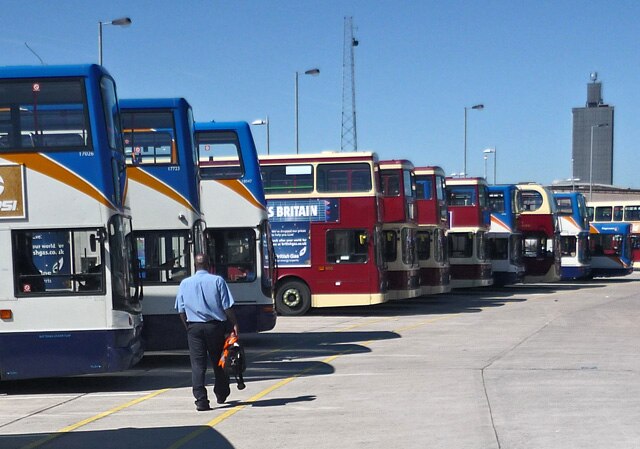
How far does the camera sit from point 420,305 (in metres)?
31.8

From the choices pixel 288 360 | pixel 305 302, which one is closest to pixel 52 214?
pixel 288 360

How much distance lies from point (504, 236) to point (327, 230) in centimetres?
1379

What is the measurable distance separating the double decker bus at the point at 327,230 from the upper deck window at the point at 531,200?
1620 centimetres

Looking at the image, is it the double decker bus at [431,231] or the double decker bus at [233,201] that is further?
the double decker bus at [431,231]

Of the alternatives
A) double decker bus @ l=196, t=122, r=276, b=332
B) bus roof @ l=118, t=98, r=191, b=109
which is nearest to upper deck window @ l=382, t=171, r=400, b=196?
double decker bus @ l=196, t=122, r=276, b=332

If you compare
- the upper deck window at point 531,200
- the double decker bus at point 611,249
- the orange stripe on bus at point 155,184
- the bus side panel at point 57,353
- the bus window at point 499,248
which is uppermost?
the orange stripe on bus at point 155,184

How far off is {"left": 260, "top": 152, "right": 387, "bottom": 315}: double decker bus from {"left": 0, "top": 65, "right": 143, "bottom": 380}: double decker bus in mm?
13558

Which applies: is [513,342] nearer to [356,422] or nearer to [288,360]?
[288,360]

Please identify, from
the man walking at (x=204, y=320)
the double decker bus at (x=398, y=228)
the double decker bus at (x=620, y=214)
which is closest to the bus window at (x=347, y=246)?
the double decker bus at (x=398, y=228)

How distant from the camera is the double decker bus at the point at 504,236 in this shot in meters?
38.0

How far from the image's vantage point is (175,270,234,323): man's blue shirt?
10977 millimetres

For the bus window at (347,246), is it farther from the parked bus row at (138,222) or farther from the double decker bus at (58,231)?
the double decker bus at (58,231)

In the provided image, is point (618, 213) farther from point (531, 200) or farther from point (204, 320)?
point (204, 320)

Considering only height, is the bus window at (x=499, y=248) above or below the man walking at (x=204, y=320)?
below
